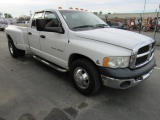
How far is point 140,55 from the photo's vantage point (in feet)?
9.67

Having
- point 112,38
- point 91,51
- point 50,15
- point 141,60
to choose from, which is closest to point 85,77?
point 91,51

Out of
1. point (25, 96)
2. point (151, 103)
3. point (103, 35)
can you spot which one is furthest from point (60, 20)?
point (151, 103)

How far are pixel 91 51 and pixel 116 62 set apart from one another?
0.52 metres

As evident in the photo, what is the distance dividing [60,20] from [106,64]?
1.69 metres

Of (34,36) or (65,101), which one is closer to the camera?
(65,101)

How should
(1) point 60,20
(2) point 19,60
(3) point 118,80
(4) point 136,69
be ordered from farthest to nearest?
(2) point 19,60 < (1) point 60,20 < (4) point 136,69 < (3) point 118,80

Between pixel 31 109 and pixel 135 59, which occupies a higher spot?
pixel 135 59

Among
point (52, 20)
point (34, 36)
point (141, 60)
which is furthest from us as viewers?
point (34, 36)

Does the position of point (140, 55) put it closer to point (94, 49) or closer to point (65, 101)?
point (94, 49)

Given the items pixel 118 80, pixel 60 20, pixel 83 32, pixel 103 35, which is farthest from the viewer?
pixel 60 20

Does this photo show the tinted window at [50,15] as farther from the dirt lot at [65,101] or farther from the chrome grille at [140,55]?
the chrome grille at [140,55]

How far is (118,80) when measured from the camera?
2.75 m

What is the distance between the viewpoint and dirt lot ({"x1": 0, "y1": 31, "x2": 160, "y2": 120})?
2.80 metres

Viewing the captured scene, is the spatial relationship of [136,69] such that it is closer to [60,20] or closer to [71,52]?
[71,52]
